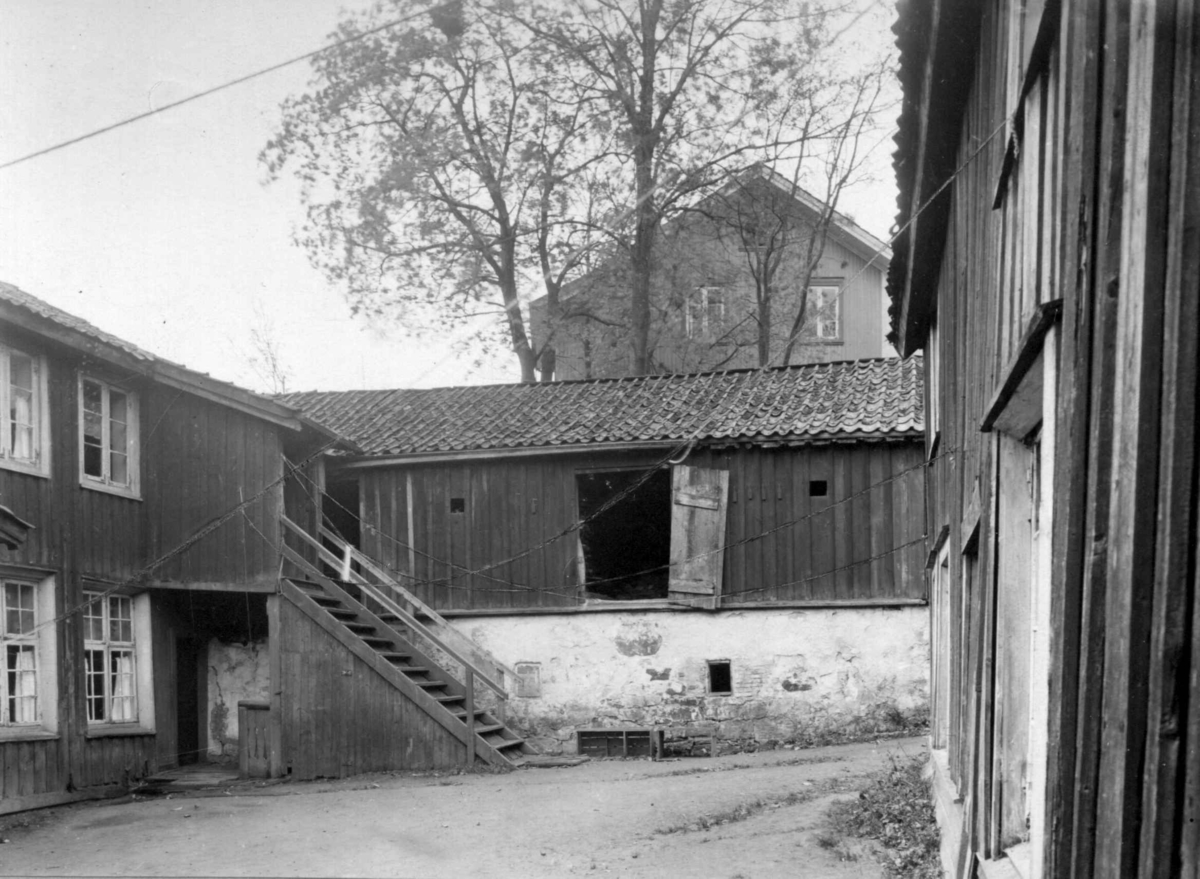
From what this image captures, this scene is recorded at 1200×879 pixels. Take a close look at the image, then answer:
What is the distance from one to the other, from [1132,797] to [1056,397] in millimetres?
1258

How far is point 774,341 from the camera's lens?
2877cm

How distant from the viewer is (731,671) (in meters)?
17.0

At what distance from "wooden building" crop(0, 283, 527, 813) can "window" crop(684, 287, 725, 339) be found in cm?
1287

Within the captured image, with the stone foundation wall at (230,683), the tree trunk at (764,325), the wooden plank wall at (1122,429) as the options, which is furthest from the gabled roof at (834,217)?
the wooden plank wall at (1122,429)

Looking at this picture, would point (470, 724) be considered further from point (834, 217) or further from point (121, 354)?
point (834, 217)

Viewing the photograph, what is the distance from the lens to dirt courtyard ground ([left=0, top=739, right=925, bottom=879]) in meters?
9.46

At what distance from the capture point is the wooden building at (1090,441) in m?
2.35

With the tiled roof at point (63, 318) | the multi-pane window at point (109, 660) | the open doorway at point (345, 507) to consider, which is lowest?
the multi-pane window at point (109, 660)

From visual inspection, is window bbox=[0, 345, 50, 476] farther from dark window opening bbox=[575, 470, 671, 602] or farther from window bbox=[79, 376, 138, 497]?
dark window opening bbox=[575, 470, 671, 602]

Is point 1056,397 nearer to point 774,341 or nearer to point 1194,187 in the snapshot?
point 1194,187

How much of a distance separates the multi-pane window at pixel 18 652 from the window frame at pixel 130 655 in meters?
0.73

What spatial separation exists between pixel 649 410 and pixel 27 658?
8.93 m

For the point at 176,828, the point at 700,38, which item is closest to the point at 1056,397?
the point at 176,828

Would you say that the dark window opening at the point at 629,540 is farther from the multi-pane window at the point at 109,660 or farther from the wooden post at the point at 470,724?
the multi-pane window at the point at 109,660
